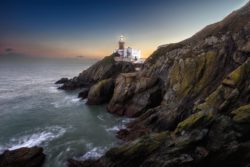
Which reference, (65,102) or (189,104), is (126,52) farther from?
(189,104)

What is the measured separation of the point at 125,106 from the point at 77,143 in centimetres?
1532

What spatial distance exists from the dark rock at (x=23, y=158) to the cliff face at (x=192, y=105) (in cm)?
434

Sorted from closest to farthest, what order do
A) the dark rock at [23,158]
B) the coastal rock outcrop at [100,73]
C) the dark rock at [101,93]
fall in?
the dark rock at [23,158]
the dark rock at [101,93]
the coastal rock outcrop at [100,73]

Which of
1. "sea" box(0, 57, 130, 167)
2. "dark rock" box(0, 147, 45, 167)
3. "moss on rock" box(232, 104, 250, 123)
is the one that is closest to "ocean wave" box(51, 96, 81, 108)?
"sea" box(0, 57, 130, 167)

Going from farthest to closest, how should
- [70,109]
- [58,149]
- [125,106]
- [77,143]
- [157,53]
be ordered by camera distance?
[157,53], [70,109], [125,106], [77,143], [58,149]

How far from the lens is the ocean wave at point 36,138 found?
26781 mm

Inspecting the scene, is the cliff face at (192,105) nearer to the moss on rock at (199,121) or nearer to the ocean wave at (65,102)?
the moss on rock at (199,121)

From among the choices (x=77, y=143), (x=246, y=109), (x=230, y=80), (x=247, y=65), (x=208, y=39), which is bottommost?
(x=77, y=143)

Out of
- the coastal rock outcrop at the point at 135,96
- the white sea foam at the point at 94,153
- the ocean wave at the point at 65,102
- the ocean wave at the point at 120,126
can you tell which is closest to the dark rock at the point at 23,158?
the white sea foam at the point at 94,153

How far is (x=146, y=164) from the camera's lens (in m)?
17.8

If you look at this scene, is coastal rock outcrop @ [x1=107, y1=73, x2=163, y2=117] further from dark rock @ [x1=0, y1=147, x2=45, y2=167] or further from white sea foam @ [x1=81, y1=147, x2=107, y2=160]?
dark rock @ [x1=0, y1=147, x2=45, y2=167]

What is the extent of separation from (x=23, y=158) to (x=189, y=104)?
23.9 metres

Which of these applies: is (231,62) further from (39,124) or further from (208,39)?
(39,124)

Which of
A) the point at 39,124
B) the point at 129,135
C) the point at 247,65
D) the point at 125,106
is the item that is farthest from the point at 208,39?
the point at 39,124
